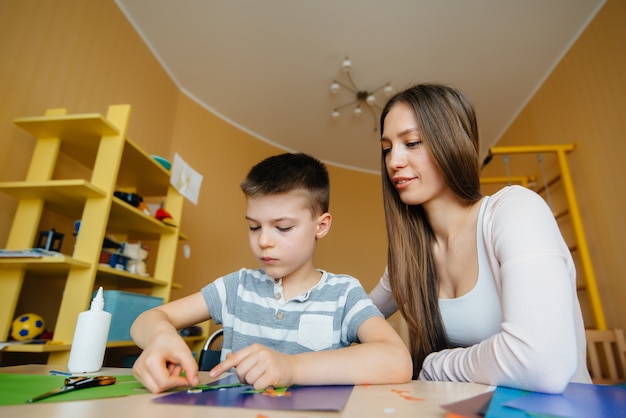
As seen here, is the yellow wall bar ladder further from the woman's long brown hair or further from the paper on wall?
the paper on wall

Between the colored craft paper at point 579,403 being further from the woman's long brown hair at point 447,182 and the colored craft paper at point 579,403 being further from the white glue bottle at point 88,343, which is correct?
the white glue bottle at point 88,343

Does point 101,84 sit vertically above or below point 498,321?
above

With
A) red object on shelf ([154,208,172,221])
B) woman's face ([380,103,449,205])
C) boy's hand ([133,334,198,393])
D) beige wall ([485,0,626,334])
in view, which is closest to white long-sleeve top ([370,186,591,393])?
woman's face ([380,103,449,205])

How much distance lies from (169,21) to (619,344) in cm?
314

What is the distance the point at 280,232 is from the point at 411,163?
39cm

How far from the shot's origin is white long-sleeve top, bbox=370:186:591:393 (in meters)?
0.52

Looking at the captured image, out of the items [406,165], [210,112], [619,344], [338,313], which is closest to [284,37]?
[210,112]

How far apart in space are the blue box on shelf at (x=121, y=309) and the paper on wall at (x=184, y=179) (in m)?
0.60

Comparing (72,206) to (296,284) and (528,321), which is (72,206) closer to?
(296,284)

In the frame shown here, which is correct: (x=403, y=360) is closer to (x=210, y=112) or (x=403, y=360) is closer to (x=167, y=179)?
(x=167, y=179)

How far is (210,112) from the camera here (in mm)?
3133

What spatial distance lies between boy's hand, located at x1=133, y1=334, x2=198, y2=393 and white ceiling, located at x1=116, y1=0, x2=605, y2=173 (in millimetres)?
2121

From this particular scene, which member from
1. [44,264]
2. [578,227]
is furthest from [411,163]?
[578,227]

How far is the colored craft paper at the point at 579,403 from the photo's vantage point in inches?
13.8
